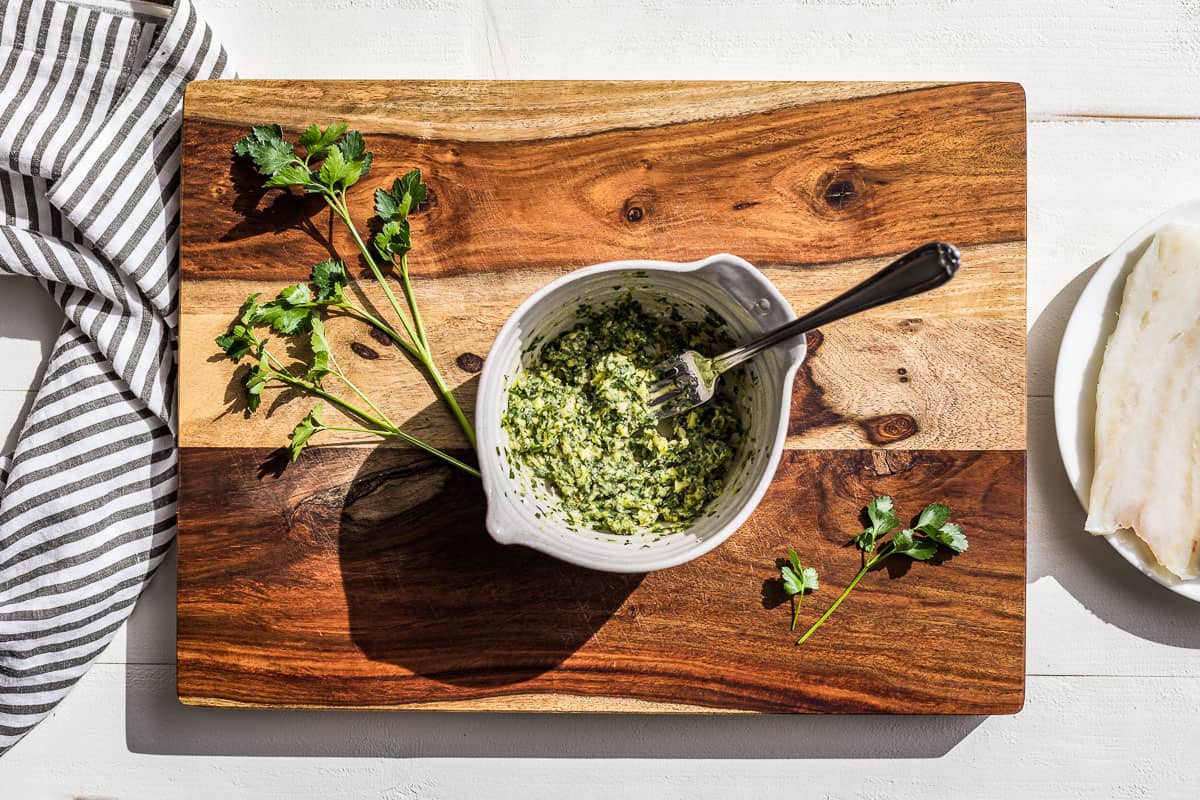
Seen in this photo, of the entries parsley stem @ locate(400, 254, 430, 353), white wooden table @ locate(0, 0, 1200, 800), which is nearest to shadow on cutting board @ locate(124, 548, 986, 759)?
white wooden table @ locate(0, 0, 1200, 800)

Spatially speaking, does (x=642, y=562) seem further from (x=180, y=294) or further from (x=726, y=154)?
(x=180, y=294)

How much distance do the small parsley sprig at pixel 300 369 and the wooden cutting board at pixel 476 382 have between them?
0.03 metres

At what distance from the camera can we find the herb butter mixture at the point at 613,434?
1092mm

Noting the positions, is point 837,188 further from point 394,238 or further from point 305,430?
point 305,430

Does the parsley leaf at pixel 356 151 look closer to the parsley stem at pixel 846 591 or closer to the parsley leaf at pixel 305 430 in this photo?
the parsley leaf at pixel 305 430

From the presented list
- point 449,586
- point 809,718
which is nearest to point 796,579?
point 809,718

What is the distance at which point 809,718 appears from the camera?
135 centimetres

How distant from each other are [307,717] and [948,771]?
1026 mm

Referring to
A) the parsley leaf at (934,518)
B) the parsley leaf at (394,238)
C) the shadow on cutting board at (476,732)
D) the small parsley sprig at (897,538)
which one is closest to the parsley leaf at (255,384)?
the parsley leaf at (394,238)

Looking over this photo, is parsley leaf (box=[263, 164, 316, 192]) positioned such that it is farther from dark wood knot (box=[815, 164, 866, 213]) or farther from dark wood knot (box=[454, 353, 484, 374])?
dark wood knot (box=[815, 164, 866, 213])

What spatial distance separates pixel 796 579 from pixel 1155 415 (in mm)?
600

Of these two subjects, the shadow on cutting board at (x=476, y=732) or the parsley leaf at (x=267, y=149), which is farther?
the shadow on cutting board at (x=476, y=732)

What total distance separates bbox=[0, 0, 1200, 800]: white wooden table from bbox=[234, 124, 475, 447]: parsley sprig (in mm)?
242

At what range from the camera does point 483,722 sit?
1.36 metres
